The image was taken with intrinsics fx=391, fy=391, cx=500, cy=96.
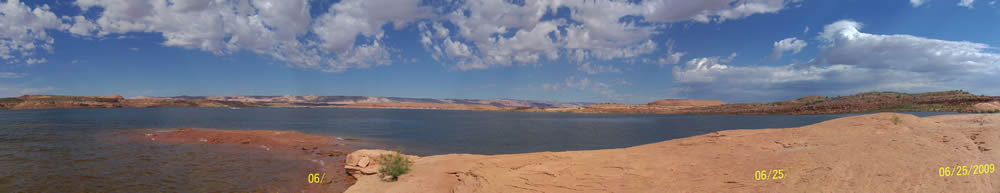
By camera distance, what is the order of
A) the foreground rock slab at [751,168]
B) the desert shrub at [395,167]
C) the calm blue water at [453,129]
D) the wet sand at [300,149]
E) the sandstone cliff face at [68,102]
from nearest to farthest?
the foreground rock slab at [751,168] → the desert shrub at [395,167] → the wet sand at [300,149] → the calm blue water at [453,129] → the sandstone cliff face at [68,102]

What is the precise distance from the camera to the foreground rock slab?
8055 millimetres

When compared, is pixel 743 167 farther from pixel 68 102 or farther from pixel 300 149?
pixel 68 102

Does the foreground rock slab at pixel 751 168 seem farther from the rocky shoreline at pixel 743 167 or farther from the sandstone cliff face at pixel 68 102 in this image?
the sandstone cliff face at pixel 68 102

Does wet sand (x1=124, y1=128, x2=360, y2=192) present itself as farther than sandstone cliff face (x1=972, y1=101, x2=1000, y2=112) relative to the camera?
No

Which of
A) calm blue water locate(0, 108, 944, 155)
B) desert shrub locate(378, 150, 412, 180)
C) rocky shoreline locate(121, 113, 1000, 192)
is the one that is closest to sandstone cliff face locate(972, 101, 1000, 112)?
calm blue water locate(0, 108, 944, 155)

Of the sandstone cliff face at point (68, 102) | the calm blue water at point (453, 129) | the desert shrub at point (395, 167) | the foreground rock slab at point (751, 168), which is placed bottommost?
the calm blue water at point (453, 129)

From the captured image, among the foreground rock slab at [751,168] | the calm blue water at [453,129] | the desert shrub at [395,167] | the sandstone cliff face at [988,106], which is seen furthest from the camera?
the sandstone cliff face at [988,106]

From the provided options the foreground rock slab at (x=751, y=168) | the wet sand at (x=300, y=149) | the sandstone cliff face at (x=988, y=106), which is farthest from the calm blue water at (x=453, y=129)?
the sandstone cliff face at (x=988, y=106)

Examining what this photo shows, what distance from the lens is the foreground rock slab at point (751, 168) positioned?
805 centimetres

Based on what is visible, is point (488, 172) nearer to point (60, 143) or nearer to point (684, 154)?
point (684, 154)

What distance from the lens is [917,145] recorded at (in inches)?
430

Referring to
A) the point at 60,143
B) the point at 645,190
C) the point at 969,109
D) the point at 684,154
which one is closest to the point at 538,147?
the point at 684,154

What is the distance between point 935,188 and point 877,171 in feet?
4.51

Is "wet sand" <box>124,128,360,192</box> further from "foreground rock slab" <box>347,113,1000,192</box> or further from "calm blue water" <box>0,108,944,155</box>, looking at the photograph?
"calm blue water" <box>0,108,944,155</box>
